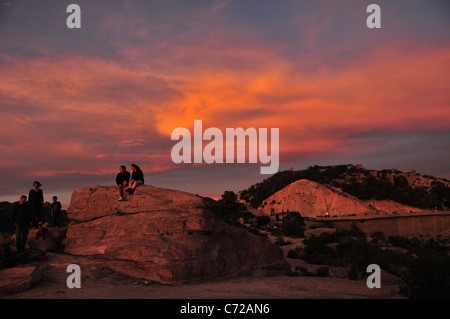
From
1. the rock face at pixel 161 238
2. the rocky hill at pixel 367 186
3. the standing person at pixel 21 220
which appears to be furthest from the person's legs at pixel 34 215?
the rocky hill at pixel 367 186

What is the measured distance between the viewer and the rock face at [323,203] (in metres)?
68.4

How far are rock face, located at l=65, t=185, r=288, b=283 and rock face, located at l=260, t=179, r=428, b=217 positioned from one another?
186 feet

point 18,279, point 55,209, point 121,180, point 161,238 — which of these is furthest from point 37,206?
point 161,238

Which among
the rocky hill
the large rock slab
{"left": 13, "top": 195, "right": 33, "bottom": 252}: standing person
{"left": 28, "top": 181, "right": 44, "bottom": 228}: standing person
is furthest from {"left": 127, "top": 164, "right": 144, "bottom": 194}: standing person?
the rocky hill

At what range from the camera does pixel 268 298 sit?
966 cm

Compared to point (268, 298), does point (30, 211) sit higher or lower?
higher

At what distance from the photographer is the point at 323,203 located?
230 ft

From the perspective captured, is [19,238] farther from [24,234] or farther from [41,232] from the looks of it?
[41,232]

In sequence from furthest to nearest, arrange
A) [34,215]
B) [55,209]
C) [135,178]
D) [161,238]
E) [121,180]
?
1. [55,209]
2. [135,178]
3. [121,180]
4. [34,215]
5. [161,238]

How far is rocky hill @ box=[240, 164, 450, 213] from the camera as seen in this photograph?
73188mm

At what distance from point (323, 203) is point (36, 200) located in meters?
63.3
